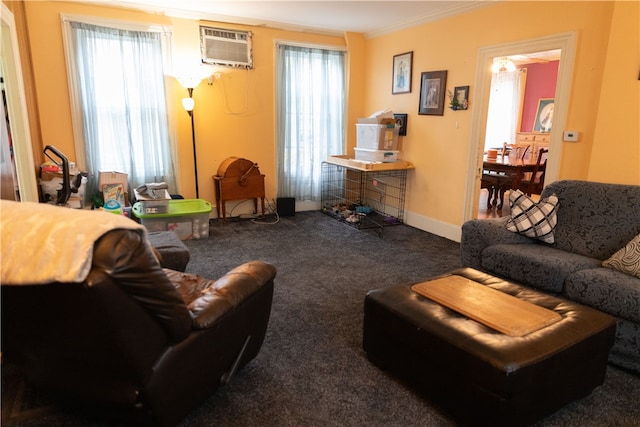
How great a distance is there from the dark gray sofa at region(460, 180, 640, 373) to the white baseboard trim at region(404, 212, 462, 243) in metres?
1.35

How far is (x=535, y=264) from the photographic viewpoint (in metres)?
2.53

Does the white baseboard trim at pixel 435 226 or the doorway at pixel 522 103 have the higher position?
the doorway at pixel 522 103

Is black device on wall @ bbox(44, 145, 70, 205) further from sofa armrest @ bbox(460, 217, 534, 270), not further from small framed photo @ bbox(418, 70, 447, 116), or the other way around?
small framed photo @ bbox(418, 70, 447, 116)

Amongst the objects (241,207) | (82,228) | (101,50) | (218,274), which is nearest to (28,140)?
(101,50)

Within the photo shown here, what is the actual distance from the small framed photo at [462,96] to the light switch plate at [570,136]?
3.56ft

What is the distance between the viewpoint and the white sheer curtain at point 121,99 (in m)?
4.12

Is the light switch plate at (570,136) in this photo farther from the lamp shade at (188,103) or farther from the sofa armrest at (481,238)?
the lamp shade at (188,103)

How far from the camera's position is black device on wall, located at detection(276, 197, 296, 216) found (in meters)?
5.34

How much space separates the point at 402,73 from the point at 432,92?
0.60 metres

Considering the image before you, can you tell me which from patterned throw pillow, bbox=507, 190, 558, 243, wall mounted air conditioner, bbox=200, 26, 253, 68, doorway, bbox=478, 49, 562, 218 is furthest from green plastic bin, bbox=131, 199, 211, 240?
doorway, bbox=478, 49, 562, 218

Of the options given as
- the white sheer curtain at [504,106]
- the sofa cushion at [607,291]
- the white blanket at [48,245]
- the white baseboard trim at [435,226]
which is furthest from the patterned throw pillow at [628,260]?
the white sheer curtain at [504,106]

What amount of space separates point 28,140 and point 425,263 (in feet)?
12.0

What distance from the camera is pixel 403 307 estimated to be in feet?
6.35

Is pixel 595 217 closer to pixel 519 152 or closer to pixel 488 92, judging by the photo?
pixel 488 92
